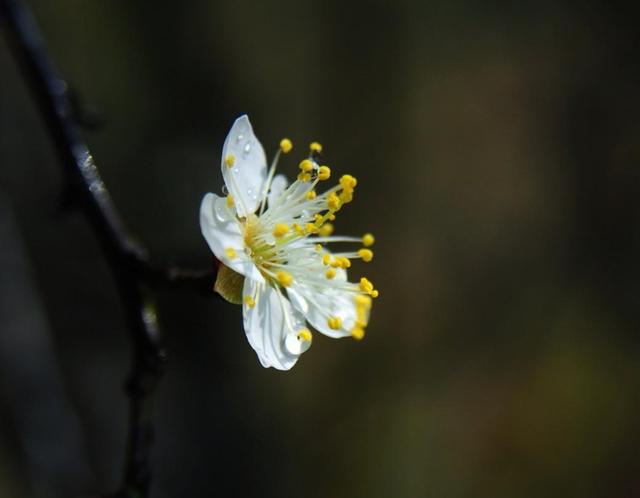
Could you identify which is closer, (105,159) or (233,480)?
(105,159)

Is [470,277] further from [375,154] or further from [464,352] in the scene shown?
[375,154]

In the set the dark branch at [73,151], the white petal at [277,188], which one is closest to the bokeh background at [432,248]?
the dark branch at [73,151]

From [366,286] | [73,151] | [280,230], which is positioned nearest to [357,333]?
[366,286]

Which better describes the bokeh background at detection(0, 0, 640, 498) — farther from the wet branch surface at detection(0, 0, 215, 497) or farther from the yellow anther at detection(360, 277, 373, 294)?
the yellow anther at detection(360, 277, 373, 294)

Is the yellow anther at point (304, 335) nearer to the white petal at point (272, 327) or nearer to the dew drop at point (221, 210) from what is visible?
the white petal at point (272, 327)

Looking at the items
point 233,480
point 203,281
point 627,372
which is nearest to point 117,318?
point 233,480
